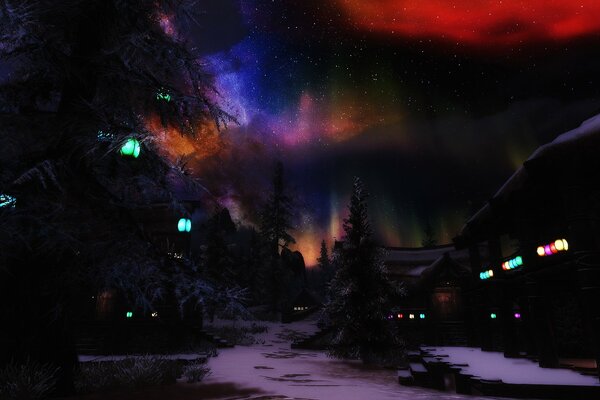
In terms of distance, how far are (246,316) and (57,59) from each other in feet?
19.3

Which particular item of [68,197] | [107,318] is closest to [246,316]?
[68,197]

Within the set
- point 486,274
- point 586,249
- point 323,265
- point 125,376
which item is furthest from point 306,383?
point 323,265

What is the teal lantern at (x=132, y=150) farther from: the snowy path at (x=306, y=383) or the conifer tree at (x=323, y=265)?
the conifer tree at (x=323, y=265)

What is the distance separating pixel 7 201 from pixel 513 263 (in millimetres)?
14740

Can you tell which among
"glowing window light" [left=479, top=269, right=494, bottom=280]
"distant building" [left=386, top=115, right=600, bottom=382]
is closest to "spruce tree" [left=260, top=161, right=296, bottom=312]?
"distant building" [left=386, top=115, right=600, bottom=382]

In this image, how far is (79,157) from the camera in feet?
23.4

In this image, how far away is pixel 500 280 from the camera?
15258 millimetres

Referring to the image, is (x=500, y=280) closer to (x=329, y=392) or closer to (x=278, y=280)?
Result: (x=329, y=392)

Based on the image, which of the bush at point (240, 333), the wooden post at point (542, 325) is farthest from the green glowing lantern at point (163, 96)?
the bush at point (240, 333)

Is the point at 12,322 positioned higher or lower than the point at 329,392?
higher

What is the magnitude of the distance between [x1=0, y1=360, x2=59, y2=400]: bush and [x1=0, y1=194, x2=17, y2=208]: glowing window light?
2.65 m

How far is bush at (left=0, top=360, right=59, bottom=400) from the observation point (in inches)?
229

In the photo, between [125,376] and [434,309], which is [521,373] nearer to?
[125,376]

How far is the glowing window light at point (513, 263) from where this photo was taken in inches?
522
